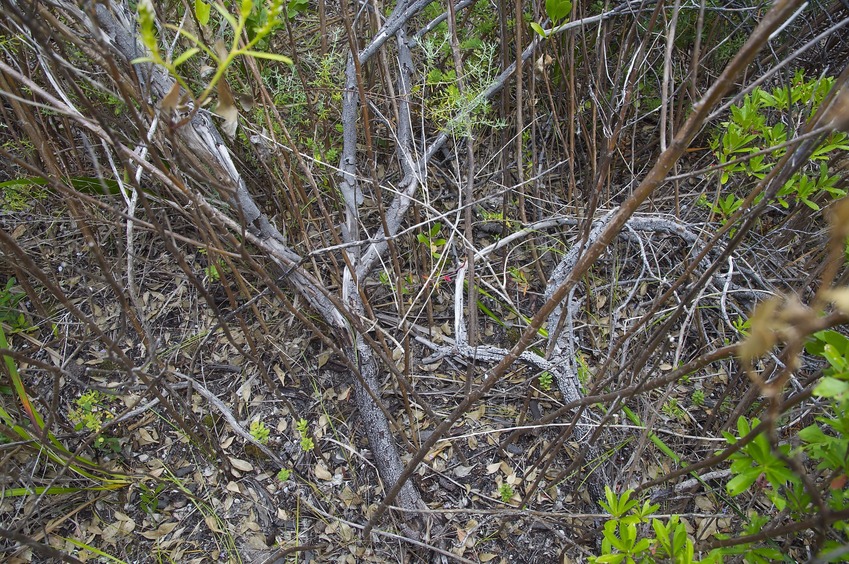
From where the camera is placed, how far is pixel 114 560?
162 cm

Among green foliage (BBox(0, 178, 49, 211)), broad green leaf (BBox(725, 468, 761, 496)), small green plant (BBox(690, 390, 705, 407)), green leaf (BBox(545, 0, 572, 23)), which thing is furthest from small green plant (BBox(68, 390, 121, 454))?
small green plant (BBox(690, 390, 705, 407))

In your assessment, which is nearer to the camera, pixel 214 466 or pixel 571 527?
pixel 571 527

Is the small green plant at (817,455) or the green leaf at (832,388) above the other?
the green leaf at (832,388)

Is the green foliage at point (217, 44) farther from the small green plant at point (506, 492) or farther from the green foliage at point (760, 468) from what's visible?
the small green plant at point (506, 492)

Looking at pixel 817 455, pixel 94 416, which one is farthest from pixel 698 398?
pixel 94 416

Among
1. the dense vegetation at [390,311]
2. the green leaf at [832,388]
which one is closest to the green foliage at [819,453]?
the green leaf at [832,388]

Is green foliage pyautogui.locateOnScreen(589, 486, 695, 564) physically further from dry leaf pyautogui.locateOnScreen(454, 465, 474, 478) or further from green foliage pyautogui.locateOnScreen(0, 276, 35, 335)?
green foliage pyautogui.locateOnScreen(0, 276, 35, 335)

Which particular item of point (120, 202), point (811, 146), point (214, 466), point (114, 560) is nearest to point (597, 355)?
point (811, 146)

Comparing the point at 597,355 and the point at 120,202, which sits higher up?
the point at 120,202

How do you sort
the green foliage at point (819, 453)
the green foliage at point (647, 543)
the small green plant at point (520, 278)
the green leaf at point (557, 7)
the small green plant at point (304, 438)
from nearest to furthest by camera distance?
the green foliage at point (819, 453) → the green foliage at point (647, 543) → the green leaf at point (557, 7) → the small green plant at point (304, 438) → the small green plant at point (520, 278)

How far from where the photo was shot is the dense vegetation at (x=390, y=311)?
1486mm

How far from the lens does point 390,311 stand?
6.60 feet

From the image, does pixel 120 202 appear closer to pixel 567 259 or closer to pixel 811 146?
pixel 567 259

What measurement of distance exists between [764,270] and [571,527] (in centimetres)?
108
